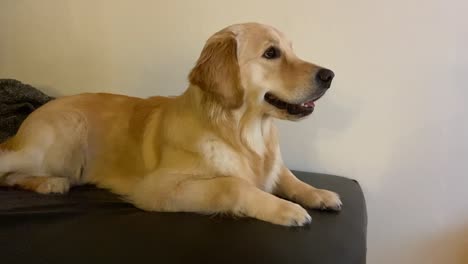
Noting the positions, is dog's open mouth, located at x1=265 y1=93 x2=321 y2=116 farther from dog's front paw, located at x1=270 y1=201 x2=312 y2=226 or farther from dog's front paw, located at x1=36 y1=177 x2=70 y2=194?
dog's front paw, located at x1=36 y1=177 x2=70 y2=194

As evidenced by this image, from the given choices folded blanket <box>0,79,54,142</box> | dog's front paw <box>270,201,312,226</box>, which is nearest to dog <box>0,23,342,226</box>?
dog's front paw <box>270,201,312,226</box>

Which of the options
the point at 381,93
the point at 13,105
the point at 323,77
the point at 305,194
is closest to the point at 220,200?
the point at 305,194

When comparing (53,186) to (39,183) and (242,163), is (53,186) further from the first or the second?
(242,163)

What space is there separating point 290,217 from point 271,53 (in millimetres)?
518

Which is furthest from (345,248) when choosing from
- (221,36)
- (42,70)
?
(42,70)

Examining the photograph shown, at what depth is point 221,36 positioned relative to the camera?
1521mm

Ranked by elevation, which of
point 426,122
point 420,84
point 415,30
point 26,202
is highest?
point 415,30

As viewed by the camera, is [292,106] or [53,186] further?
[53,186]

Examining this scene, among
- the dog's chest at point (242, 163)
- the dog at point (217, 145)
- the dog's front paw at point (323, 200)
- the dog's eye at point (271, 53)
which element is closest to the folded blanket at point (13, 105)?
the dog at point (217, 145)

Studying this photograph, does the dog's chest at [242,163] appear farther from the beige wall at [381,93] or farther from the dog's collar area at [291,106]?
the beige wall at [381,93]

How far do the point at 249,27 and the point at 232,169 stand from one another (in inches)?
16.9

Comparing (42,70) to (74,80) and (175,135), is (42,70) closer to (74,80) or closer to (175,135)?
(74,80)

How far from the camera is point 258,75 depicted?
Answer: 1.53 metres

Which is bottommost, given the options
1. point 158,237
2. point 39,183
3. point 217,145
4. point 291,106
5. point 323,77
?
point 39,183
